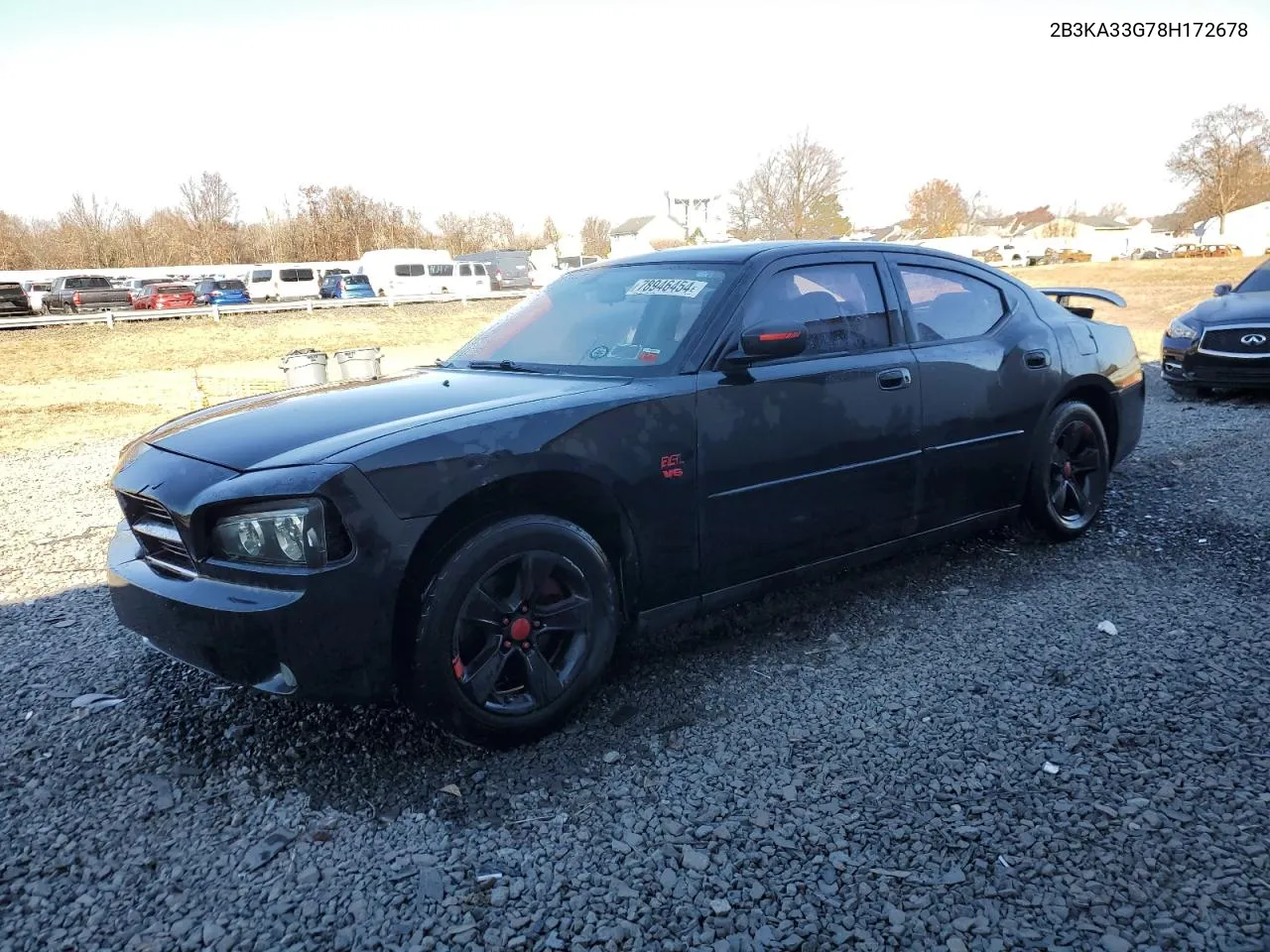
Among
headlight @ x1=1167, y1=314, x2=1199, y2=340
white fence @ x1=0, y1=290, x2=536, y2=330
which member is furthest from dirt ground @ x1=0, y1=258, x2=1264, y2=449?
headlight @ x1=1167, y1=314, x2=1199, y2=340

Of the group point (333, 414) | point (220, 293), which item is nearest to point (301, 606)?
point (333, 414)

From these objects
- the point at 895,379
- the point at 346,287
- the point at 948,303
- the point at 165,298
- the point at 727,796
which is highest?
the point at 948,303

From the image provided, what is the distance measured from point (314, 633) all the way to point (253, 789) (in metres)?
0.61

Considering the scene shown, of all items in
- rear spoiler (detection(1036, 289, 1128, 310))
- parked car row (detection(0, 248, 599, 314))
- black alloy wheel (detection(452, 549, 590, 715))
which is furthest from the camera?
parked car row (detection(0, 248, 599, 314))

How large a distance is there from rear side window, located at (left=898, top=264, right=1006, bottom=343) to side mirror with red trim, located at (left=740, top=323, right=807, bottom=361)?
0.97 m

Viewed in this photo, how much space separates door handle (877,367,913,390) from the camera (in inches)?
146

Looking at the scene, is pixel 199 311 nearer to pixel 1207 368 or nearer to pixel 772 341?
pixel 1207 368

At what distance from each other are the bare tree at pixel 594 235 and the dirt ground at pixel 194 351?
6054cm

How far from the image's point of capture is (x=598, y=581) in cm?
297

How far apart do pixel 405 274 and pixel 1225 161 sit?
60803 millimetres

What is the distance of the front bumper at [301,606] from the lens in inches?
97.5

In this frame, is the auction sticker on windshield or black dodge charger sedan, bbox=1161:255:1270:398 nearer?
the auction sticker on windshield

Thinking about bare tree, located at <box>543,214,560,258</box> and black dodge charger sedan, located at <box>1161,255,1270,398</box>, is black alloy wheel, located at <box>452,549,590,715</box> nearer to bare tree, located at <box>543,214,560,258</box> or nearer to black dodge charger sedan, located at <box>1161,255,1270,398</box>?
black dodge charger sedan, located at <box>1161,255,1270,398</box>

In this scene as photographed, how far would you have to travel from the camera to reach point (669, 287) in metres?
3.64
